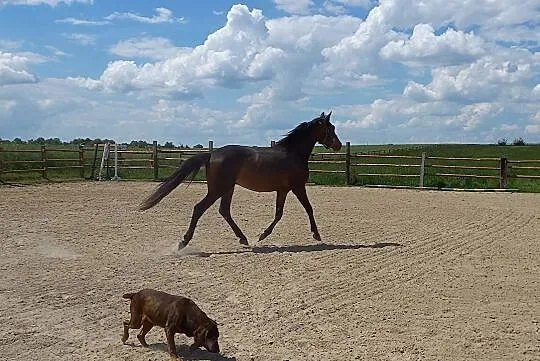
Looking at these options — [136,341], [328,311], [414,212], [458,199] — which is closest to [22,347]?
[136,341]

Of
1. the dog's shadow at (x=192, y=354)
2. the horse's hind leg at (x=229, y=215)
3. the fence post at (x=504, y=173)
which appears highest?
the fence post at (x=504, y=173)

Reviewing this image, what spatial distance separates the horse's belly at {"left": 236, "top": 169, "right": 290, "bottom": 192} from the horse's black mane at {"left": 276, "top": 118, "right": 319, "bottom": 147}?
1.84 ft

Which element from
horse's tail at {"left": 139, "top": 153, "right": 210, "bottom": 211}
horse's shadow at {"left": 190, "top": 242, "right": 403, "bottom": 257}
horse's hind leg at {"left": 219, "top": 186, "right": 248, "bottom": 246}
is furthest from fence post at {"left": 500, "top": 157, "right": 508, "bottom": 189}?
horse's tail at {"left": 139, "top": 153, "right": 210, "bottom": 211}

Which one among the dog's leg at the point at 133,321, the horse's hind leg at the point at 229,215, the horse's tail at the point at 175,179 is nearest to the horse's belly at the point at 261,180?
the horse's hind leg at the point at 229,215

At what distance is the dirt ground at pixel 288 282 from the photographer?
512 centimetres

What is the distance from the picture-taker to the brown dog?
4750 mm

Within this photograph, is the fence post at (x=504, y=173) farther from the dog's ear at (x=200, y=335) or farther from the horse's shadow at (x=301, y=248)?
the dog's ear at (x=200, y=335)

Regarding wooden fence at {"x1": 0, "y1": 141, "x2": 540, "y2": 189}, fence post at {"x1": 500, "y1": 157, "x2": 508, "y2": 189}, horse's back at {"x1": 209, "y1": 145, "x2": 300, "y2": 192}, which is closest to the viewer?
horse's back at {"x1": 209, "y1": 145, "x2": 300, "y2": 192}

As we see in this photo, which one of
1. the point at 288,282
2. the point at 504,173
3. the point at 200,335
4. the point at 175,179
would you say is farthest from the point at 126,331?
the point at 504,173

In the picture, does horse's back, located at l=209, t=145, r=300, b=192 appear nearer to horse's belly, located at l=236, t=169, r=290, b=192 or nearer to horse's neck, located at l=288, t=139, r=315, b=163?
horse's belly, located at l=236, t=169, r=290, b=192

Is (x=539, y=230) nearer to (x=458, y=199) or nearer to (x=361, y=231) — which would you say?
(x=361, y=231)

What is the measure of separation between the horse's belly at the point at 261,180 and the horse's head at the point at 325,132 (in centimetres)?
94

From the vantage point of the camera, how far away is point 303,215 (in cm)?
1318

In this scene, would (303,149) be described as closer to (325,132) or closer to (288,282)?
(325,132)
